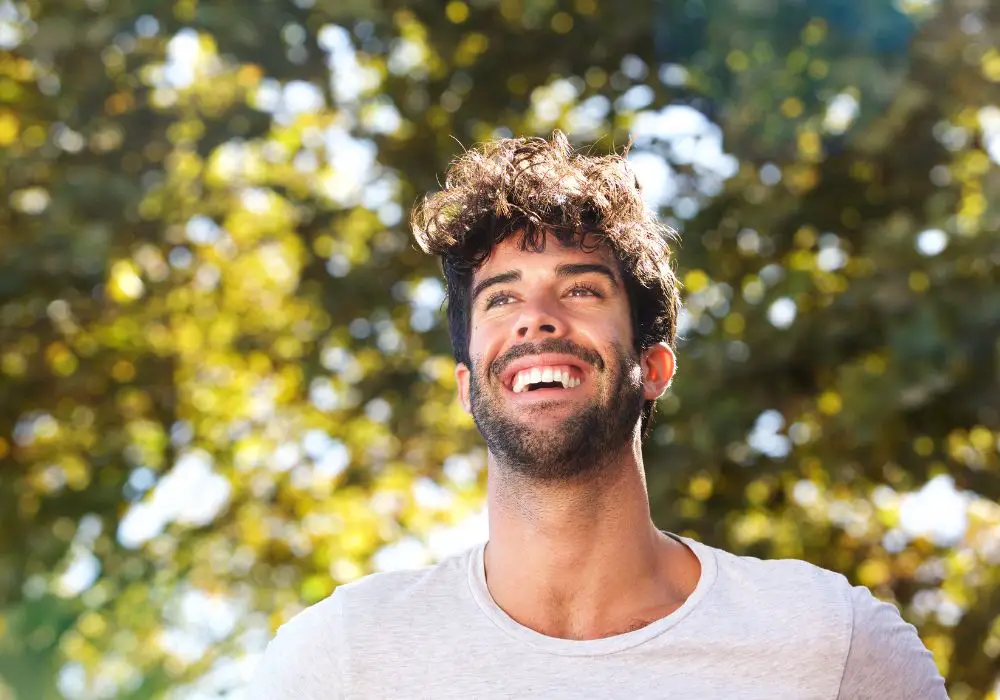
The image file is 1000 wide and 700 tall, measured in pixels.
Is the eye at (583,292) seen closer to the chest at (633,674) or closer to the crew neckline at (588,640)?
the crew neckline at (588,640)

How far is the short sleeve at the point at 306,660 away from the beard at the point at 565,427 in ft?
1.54

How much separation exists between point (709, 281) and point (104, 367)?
3055 millimetres

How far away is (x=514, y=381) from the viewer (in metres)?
2.54

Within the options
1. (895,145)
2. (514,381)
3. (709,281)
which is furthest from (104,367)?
(514,381)

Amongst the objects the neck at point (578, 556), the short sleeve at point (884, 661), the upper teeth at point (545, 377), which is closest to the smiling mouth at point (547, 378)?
the upper teeth at point (545, 377)

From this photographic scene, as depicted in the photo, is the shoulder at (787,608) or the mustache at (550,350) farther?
the mustache at (550,350)

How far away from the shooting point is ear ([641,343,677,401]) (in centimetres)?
279

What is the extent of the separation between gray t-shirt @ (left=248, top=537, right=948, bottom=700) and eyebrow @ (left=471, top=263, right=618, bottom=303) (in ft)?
2.05

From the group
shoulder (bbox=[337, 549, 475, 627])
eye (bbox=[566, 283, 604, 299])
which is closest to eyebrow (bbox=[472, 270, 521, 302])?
eye (bbox=[566, 283, 604, 299])

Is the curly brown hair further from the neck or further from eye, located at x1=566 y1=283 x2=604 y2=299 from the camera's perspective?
the neck

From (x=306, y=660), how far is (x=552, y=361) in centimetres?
75

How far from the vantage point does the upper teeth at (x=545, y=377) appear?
2516mm

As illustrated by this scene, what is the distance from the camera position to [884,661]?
2.45 metres

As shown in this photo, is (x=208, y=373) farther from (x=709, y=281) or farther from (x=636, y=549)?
(x=636, y=549)
